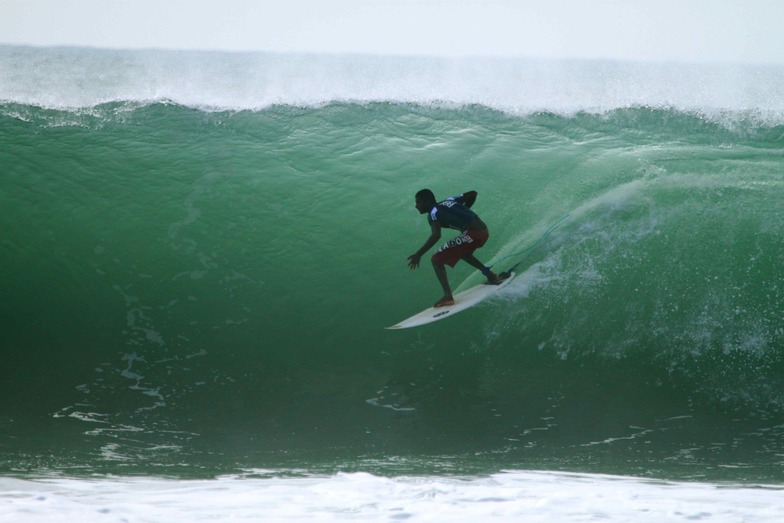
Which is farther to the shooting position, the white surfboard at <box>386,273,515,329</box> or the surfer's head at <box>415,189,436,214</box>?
the white surfboard at <box>386,273,515,329</box>

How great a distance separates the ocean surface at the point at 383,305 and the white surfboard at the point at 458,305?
0.24 m

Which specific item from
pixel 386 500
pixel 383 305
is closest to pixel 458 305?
pixel 383 305

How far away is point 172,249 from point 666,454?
14.5ft

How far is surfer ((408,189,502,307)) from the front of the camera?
516cm

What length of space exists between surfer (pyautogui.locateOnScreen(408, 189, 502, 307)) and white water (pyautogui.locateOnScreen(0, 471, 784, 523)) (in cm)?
188

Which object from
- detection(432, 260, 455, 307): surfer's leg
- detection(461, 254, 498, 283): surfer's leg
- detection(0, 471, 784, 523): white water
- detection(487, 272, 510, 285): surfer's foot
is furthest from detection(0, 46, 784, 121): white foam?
detection(0, 471, 784, 523): white water

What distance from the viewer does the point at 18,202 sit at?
7215 millimetres

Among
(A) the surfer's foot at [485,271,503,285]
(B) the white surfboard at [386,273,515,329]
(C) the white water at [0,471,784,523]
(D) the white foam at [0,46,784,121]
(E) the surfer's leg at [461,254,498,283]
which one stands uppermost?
(D) the white foam at [0,46,784,121]

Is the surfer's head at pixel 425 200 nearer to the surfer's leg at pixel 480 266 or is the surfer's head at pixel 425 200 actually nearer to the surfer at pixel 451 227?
the surfer at pixel 451 227

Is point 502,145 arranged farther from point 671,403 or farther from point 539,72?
point 671,403

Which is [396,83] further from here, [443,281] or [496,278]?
[443,281]

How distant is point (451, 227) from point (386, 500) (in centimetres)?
255

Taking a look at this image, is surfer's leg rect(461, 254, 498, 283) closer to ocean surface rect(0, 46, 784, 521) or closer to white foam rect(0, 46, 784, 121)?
ocean surface rect(0, 46, 784, 521)

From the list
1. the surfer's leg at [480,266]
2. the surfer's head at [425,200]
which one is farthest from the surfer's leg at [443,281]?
the surfer's head at [425,200]
